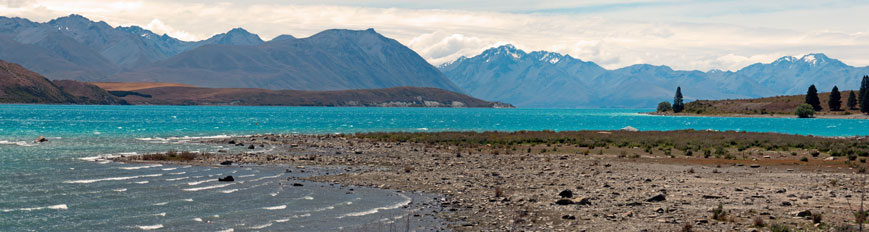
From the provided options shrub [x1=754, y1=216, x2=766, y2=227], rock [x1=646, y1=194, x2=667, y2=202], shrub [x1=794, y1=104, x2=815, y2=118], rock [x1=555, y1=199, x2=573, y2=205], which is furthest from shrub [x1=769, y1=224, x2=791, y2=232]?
shrub [x1=794, y1=104, x2=815, y2=118]

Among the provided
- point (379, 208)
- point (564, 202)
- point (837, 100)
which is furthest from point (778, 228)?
point (837, 100)

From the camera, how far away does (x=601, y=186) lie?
28109 mm

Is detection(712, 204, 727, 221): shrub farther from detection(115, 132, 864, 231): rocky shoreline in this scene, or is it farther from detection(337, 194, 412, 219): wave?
detection(337, 194, 412, 219): wave

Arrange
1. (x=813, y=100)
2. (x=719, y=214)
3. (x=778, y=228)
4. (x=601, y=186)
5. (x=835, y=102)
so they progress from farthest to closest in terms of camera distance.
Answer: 1. (x=813, y=100)
2. (x=835, y=102)
3. (x=601, y=186)
4. (x=719, y=214)
5. (x=778, y=228)

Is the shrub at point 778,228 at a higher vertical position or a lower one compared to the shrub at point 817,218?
lower

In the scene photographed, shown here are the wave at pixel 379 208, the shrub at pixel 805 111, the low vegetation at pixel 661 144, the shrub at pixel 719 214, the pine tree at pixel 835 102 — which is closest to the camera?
the shrub at pixel 719 214

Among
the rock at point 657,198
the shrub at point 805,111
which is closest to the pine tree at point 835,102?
the shrub at point 805,111

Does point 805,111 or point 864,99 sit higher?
point 864,99

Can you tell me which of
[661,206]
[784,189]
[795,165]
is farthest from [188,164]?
[795,165]

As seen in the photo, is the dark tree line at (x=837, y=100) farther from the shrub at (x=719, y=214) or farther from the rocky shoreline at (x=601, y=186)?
the shrub at (x=719, y=214)

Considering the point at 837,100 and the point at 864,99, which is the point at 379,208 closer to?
the point at 864,99

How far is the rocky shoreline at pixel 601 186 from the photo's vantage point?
19.7 m

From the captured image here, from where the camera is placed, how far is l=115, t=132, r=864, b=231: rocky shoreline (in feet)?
64.6

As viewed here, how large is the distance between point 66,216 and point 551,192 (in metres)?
17.1
